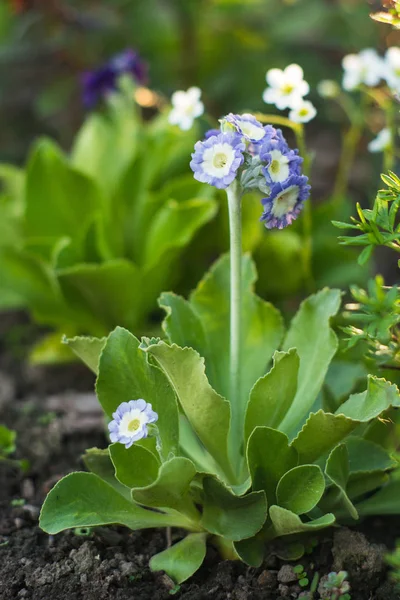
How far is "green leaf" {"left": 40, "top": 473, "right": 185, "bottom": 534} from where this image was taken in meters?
1.48

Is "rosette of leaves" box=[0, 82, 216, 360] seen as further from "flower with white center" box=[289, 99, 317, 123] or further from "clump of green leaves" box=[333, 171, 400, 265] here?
"clump of green leaves" box=[333, 171, 400, 265]

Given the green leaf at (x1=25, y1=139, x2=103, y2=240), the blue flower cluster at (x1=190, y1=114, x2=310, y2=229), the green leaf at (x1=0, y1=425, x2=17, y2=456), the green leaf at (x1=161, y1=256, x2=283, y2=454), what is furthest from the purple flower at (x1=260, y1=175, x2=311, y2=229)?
the green leaf at (x1=25, y1=139, x2=103, y2=240)

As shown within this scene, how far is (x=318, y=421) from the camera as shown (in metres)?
1.44

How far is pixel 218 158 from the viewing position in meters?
1.40

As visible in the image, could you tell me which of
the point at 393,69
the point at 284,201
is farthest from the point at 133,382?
the point at 393,69

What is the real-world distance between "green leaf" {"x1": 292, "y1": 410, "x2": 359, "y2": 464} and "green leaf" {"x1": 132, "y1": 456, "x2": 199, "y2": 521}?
23 cm

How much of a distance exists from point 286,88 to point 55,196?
96 cm

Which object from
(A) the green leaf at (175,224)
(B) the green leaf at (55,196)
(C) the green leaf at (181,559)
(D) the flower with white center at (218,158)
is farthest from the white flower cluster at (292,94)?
(C) the green leaf at (181,559)

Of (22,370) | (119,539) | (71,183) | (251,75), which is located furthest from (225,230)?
(251,75)

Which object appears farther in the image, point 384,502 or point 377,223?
point 384,502

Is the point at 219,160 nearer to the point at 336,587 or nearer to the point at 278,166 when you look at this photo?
the point at 278,166

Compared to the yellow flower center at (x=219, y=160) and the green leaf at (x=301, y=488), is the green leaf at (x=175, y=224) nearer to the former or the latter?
the yellow flower center at (x=219, y=160)

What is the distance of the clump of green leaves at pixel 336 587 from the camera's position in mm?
1402

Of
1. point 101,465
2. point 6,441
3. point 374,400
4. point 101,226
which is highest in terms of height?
point 374,400
